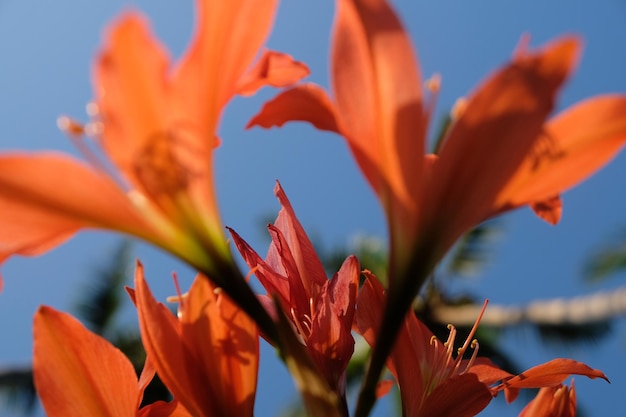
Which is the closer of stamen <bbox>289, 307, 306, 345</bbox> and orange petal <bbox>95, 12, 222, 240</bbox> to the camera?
orange petal <bbox>95, 12, 222, 240</bbox>

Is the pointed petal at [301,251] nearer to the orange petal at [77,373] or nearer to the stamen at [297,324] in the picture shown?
the stamen at [297,324]

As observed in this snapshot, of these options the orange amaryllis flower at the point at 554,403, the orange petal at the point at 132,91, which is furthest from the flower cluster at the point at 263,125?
the orange amaryllis flower at the point at 554,403

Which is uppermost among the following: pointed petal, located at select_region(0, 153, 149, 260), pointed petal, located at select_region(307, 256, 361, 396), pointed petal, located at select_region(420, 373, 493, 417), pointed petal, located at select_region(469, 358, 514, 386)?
pointed petal, located at select_region(0, 153, 149, 260)

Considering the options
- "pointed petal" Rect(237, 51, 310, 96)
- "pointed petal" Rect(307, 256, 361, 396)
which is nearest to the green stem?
"pointed petal" Rect(307, 256, 361, 396)

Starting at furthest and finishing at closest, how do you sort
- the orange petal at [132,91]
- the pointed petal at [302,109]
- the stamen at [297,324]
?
the stamen at [297,324] < the pointed petal at [302,109] < the orange petal at [132,91]

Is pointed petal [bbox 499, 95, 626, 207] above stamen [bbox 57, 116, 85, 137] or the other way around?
the other way around

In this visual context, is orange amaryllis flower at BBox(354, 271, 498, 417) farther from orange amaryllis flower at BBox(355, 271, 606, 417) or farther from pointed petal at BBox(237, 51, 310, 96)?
pointed petal at BBox(237, 51, 310, 96)
